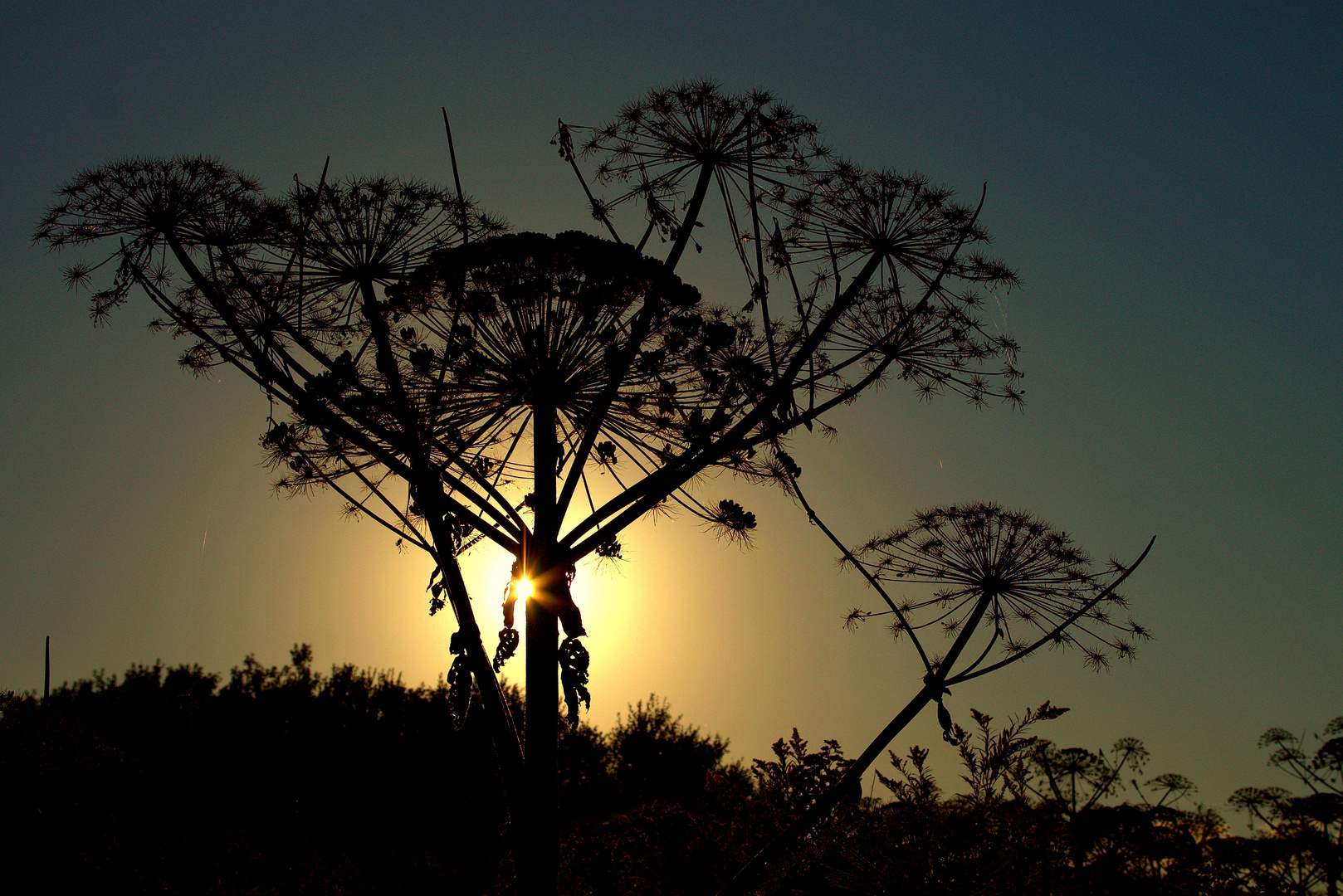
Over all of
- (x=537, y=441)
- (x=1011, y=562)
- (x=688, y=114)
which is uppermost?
(x=688, y=114)

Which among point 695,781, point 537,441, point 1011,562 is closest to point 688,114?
point 537,441

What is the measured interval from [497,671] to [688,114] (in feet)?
13.8

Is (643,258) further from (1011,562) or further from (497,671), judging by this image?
(1011,562)

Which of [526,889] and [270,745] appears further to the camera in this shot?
[270,745]

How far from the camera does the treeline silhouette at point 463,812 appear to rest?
7.09 m

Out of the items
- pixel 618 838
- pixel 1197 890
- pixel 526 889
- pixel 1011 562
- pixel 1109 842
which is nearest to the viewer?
pixel 526 889

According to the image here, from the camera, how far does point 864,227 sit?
7.32m

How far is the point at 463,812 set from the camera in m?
40.5

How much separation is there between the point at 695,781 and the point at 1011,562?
1473 inches

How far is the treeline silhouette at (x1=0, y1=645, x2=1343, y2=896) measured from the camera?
709cm

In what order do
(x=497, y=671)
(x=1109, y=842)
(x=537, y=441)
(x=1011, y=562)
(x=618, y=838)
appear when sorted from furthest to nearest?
(x=618, y=838) < (x=1109, y=842) < (x=1011, y=562) < (x=537, y=441) < (x=497, y=671)

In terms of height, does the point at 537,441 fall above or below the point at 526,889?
above

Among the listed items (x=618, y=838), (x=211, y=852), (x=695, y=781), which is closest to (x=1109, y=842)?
(x=618, y=838)

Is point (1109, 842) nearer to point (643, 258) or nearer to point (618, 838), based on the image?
point (618, 838)
